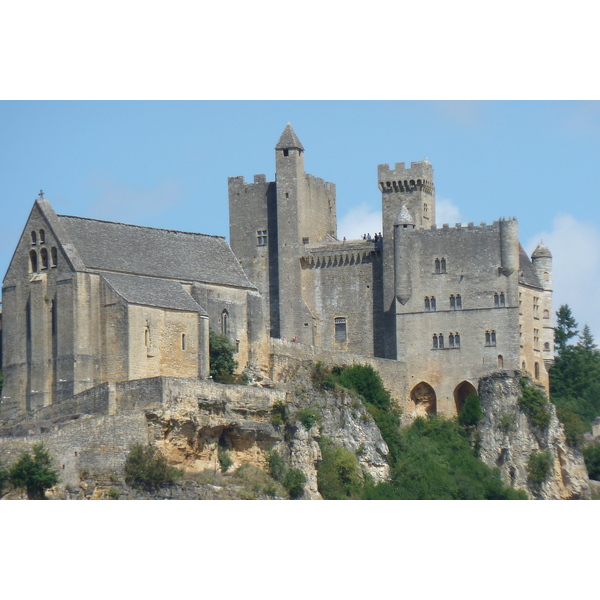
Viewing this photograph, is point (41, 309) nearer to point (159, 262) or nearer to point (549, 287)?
point (159, 262)

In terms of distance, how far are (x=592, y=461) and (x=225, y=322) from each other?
2254 cm

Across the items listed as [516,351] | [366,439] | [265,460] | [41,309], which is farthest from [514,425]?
[41,309]

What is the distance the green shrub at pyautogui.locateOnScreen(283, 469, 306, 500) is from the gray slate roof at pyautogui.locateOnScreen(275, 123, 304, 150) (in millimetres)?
25507

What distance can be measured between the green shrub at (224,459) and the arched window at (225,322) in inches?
466

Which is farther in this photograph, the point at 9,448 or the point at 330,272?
the point at 330,272

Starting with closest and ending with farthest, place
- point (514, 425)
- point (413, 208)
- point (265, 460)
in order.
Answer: point (265, 460), point (514, 425), point (413, 208)

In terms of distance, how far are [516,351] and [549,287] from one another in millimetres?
7410

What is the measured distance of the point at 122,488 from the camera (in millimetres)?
70750

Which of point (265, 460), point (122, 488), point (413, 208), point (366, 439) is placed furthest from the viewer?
point (413, 208)

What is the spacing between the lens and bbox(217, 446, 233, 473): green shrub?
7669 cm

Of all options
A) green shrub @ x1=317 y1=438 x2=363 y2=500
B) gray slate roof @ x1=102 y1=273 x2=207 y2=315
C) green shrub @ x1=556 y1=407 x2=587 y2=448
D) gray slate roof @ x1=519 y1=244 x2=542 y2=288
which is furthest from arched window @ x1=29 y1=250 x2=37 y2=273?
green shrub @ x1=556 y1=407 x2=587 y2=448

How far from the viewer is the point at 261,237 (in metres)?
97.6

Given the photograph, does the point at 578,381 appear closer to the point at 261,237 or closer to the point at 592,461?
the point at 592,461

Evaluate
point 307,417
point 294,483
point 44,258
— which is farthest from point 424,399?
point 44,258
